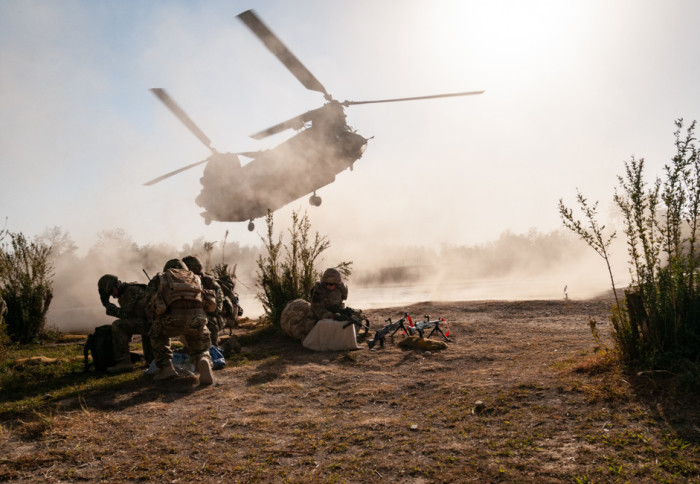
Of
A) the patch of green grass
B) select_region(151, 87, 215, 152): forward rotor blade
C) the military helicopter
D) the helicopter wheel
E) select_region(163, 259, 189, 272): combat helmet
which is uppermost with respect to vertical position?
select_region(151, 87, 215, 152): forward rotor blade

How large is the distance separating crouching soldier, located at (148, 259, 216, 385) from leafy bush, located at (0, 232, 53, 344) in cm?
677

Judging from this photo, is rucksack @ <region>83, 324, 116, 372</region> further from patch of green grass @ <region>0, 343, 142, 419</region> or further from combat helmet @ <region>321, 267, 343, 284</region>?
combat helmet @ <region>321, 267, 343, 284</region>

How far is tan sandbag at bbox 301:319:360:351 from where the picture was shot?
8.02m

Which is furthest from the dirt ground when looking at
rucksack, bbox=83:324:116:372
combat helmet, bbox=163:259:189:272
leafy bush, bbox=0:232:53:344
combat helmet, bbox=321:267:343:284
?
leafy bush, bbox=0:232:53:344

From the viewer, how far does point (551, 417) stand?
13.0 feet

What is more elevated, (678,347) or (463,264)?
(463,264)

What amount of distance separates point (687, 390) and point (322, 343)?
5.44 meters

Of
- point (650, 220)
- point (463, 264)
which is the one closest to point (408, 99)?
point (650, 220)

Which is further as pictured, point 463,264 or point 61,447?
point 463,264

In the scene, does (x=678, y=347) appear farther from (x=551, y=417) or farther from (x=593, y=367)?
(x=551, y=417)

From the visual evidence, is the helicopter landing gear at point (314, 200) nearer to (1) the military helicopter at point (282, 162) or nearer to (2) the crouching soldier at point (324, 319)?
(1) the military helicopter at point (282, 162)

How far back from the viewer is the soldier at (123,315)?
705 centimetres

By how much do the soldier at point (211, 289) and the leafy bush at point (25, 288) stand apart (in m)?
5.78

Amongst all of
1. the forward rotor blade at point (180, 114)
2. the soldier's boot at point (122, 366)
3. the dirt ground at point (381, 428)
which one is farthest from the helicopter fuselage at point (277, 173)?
the dirt ground at point (381, 428)
